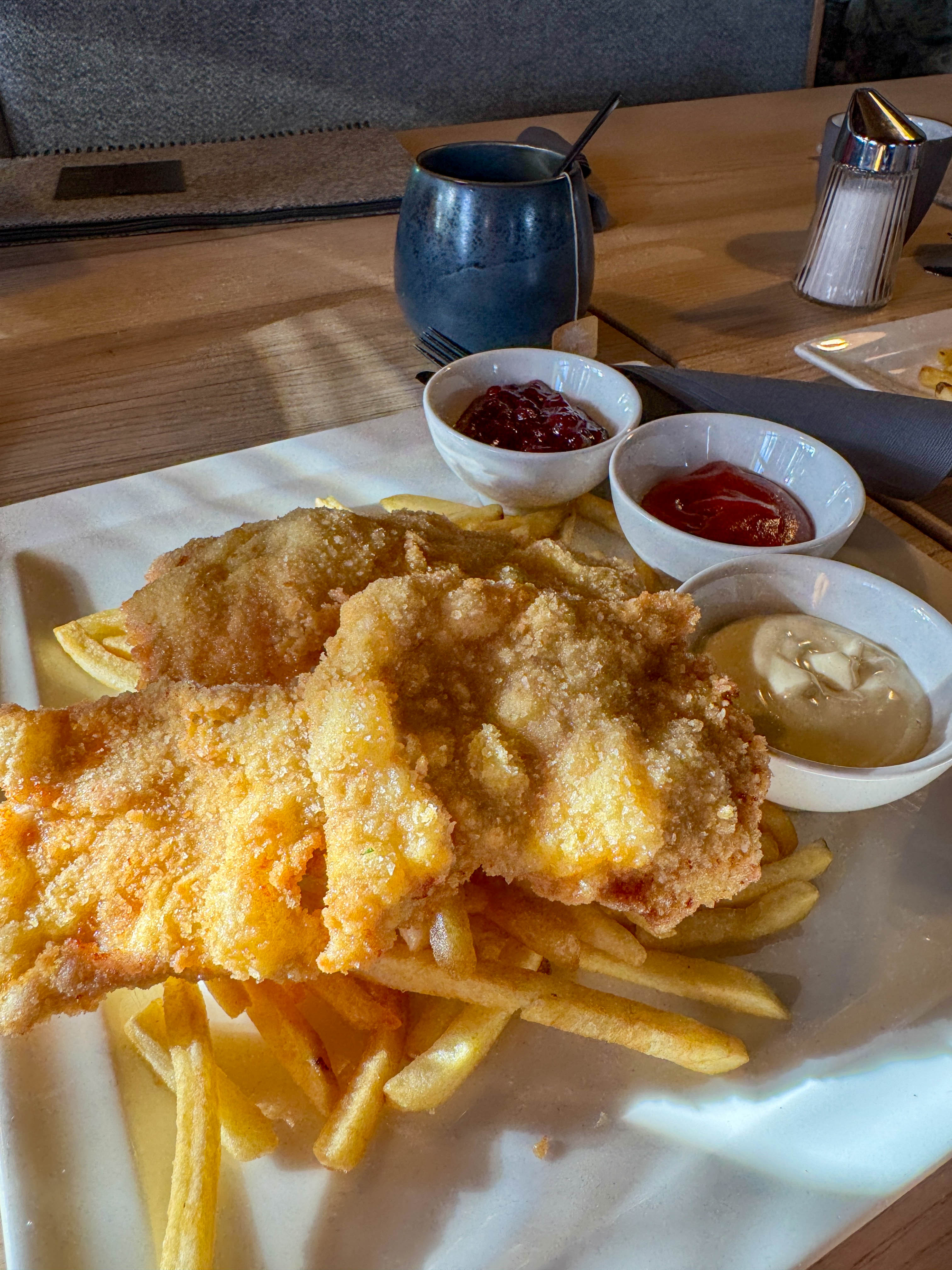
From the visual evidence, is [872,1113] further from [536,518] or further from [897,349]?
[897,349]

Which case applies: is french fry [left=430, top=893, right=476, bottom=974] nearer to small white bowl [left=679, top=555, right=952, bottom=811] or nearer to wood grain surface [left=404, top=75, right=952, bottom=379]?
small white bowl [left=679, top=555, right=952, bottom=811]

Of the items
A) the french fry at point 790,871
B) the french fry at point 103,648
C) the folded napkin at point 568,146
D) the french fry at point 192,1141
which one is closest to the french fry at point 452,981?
the french fry at point 192,1141

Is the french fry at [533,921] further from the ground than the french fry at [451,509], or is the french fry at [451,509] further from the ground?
the french fry at [451,509]

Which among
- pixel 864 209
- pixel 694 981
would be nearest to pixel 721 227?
pixel 864 209

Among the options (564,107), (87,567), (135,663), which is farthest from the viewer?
(564,107)

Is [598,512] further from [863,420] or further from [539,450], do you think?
[863,420]

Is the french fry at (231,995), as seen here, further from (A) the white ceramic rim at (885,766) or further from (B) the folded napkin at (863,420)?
(B) the folded napkin at (863,420)

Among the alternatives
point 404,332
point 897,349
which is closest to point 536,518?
point 404,332
